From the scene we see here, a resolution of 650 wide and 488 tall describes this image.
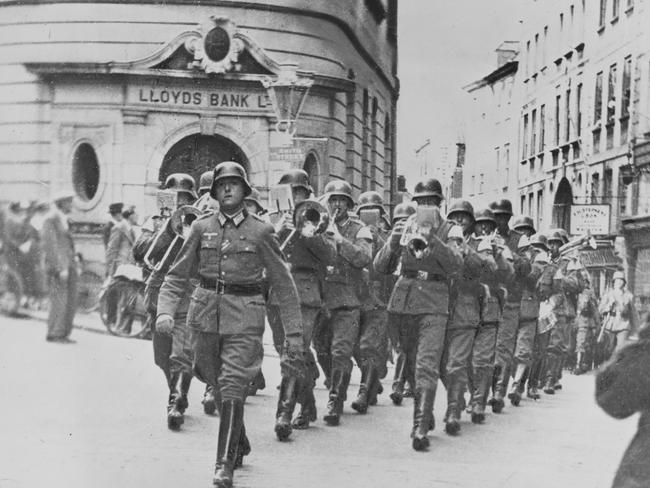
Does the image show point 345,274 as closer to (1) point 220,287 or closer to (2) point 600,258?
(1) point 220,287

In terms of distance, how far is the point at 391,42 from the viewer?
26219mm

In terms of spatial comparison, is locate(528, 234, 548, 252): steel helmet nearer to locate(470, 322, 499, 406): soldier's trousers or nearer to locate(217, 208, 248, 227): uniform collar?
locate(470, 322, 499, 406): soldier's trousers

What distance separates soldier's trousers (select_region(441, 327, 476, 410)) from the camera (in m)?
11.7

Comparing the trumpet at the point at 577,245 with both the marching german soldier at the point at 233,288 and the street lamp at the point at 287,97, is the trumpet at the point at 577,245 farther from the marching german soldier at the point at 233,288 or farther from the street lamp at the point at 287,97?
the marching german soldier at the point at 233,288

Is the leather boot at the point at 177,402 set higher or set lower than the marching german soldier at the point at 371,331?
lower

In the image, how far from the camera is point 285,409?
10.7 metres

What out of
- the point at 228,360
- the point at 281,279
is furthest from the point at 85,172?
the point at 228,360

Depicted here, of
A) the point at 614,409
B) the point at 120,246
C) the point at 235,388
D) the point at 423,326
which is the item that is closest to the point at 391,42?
the point at 120,246

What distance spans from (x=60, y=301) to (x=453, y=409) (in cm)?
374

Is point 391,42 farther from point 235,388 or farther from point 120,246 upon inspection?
point 235,388

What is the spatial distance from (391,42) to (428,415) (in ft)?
54.1

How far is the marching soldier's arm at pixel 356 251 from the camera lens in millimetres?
11914

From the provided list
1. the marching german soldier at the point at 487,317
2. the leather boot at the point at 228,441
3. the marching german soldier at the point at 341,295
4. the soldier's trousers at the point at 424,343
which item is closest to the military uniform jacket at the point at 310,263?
the marching german soldier at the point at 341,295

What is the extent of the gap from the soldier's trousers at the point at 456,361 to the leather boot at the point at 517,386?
120 inches
